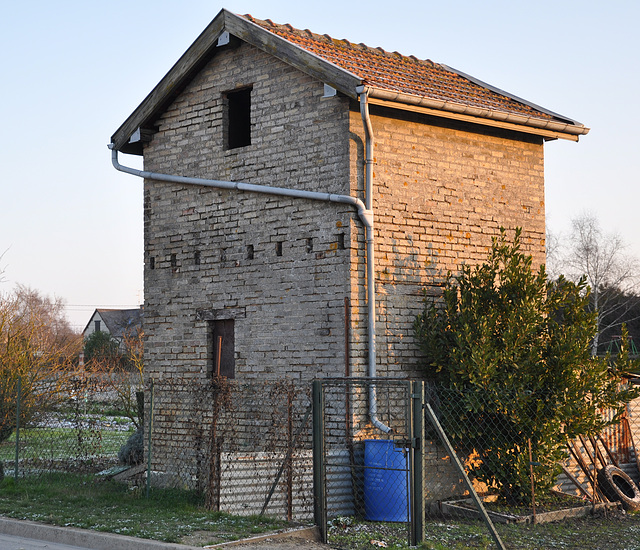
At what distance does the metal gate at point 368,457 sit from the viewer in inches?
317

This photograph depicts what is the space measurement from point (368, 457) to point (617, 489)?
3539mm

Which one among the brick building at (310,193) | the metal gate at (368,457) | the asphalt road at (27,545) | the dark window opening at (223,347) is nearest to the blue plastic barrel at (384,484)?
the metal gate at (368,457)

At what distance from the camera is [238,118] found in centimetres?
1293

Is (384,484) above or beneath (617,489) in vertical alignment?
above

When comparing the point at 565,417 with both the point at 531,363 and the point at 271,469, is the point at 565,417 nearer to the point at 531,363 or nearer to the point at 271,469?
the point at 531,363

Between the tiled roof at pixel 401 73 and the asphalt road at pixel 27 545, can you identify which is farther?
the tiled roof at pixel 401 73

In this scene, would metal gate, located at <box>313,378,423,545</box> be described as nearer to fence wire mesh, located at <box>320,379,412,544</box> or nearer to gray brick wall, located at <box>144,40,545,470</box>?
fence wire mesh, located at <box>320,379,412,544</box>

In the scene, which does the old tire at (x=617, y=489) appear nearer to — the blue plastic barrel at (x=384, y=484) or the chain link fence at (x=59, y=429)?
the blue plastic barrel at (x=384, y=484)

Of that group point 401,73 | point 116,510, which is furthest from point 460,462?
point 401,73

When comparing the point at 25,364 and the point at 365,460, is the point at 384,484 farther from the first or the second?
the point at 25,364

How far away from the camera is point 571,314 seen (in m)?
10.8

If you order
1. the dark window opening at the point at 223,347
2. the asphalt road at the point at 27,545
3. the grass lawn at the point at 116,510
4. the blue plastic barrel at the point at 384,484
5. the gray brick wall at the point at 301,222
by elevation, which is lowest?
the asphalt road at the point at 27,545

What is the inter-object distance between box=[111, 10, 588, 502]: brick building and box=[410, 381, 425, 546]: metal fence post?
2.59 m

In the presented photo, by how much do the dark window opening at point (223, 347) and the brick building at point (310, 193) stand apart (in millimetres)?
30
